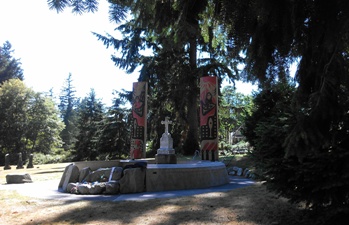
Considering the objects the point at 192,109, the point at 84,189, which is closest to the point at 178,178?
the point at 84,189

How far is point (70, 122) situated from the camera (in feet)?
238

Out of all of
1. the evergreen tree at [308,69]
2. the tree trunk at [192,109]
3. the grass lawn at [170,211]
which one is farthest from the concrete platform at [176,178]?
the tree trunk at [192,109]

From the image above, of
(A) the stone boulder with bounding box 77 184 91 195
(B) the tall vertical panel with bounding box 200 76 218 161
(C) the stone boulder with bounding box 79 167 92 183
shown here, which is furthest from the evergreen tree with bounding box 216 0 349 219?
(B) the tall vertical panel with bounding box 200 76 218 161

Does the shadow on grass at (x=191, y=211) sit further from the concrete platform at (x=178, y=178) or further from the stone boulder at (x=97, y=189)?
the concrete platform at (x=178, y=178)

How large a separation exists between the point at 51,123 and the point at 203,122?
32110 millimetres

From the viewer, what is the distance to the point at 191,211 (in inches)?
251

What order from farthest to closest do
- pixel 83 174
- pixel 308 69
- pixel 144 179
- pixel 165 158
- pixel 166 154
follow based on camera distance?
pixel 166 154 → pixel 165 158 → pixel 83 174 → pixel 144 179 → pixel 308 69

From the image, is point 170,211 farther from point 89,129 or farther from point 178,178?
point 89,129

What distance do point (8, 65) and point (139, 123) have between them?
166ft

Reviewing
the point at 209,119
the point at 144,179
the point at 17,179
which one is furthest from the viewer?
the point at 209,119

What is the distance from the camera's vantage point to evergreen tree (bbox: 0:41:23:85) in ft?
191

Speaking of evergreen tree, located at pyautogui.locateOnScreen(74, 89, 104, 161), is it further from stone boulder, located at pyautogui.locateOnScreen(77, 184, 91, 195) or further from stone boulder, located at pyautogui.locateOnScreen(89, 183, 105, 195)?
stone boulder, located at pyautogui.locateOnScreen(89, 183, 105, 195)

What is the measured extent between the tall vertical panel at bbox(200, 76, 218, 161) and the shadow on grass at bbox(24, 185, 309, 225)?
8.01 meters

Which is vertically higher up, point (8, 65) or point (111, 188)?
point (8, 65)
